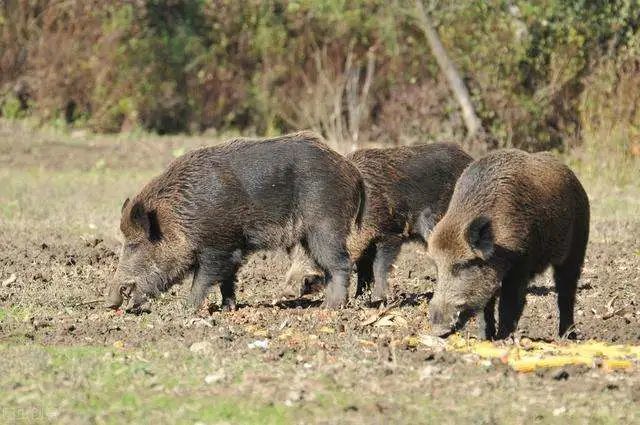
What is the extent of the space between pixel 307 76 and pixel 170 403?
1969cm

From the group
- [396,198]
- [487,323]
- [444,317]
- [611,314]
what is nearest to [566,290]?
[611,314]

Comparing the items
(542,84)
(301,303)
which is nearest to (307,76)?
(542,84)

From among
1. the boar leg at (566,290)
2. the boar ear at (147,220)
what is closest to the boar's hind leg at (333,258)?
the boar ear at (147,220)

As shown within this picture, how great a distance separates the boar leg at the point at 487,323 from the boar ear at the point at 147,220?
105 inches

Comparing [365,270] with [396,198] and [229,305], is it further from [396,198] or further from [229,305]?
[229,305]

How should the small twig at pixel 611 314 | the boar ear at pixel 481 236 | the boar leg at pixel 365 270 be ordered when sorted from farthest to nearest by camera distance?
1. the boar leg at pixel 365 270
2. the small twig at pixel 611 314
3. the boar ear at pixel 481 236

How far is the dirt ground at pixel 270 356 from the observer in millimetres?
6281

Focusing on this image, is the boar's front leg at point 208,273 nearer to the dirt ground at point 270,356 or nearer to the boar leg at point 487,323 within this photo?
the dirt ground at point 270,356

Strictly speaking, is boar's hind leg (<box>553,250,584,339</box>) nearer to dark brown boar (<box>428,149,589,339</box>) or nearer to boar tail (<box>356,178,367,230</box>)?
dark brown boar (<box>428,149,589,339</box>)

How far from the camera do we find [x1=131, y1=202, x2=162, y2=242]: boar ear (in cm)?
984

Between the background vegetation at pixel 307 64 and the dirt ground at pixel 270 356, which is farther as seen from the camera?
the background vegetation at pixel 307 64

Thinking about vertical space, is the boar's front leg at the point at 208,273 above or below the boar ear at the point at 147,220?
below

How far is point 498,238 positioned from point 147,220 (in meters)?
2.83

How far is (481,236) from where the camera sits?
324 inches
